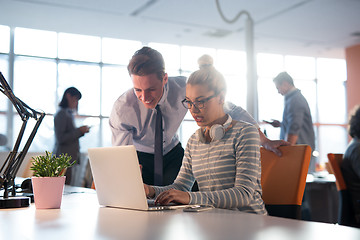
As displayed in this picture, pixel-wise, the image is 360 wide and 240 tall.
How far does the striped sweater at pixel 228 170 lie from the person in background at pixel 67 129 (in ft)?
10.5

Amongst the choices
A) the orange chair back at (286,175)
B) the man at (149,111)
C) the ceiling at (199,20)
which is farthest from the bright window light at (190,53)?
the orange chair back at (286,175)

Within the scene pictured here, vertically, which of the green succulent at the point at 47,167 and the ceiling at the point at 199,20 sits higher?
Answer: the ceiling at the point at 199,20

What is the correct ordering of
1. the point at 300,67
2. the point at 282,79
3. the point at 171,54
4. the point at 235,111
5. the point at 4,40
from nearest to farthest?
the point at 235,111, the point at 282,79, the point at 4,40, the point at 171,54, the point at 300,67

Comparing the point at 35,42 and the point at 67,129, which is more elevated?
the point at 35,42

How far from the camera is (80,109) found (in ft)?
29.4

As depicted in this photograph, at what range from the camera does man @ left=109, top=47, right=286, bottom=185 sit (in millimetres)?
2209

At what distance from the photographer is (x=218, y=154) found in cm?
166

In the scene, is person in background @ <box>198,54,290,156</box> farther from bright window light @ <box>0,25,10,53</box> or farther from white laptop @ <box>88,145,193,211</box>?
bright window light @ <box>0,25,10,53</box>

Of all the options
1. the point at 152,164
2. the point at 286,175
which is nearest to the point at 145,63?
the point at 152,164

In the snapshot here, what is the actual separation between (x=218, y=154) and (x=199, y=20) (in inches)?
242

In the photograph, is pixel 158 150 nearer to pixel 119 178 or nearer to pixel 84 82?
pixel 119 178

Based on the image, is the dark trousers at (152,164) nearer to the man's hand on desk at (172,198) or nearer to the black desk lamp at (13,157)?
the black desk lamp at (13,157)

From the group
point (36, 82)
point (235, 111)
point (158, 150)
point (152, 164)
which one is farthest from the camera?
point (36, 82)

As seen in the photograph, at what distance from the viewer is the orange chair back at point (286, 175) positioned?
67.2 inches
